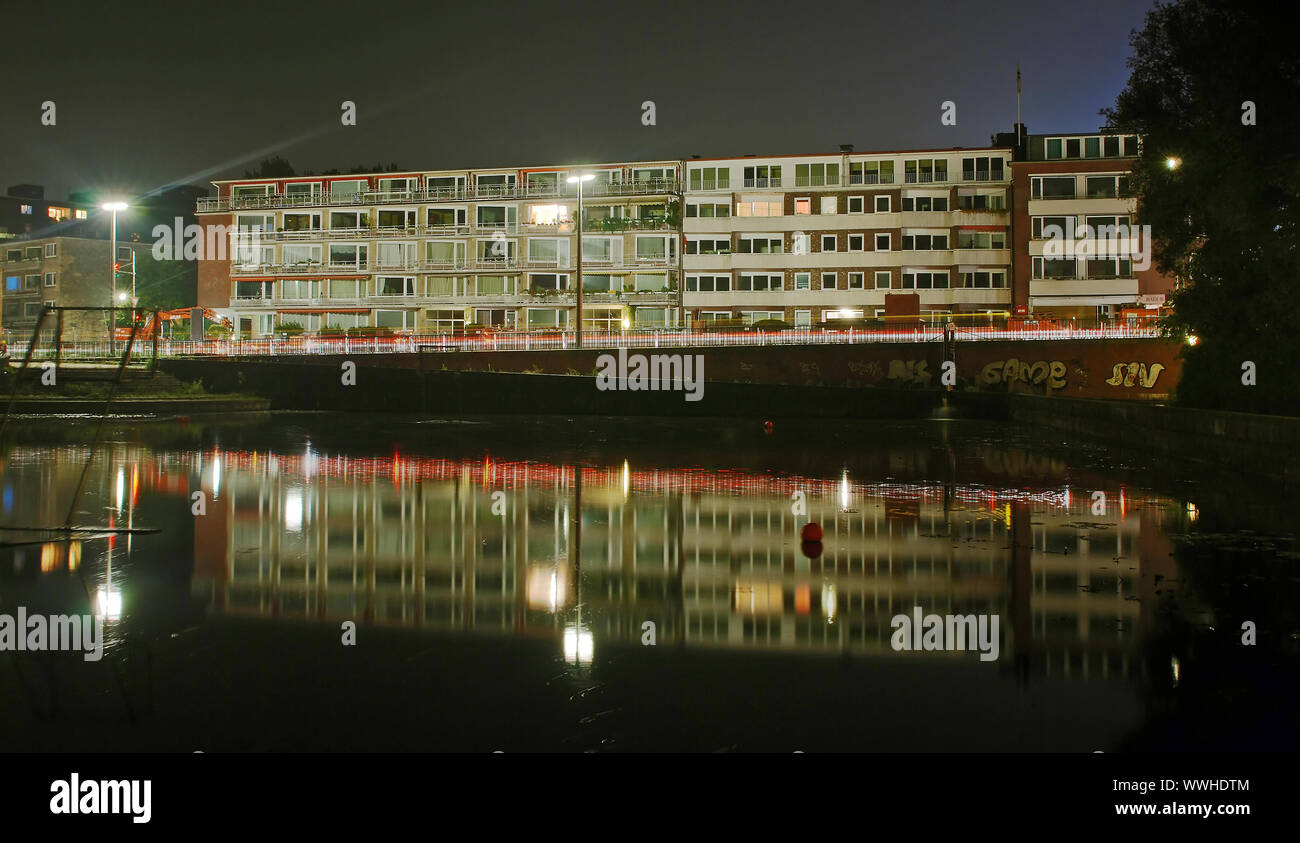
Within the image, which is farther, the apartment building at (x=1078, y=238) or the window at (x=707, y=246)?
the window at (x=707, y=246)

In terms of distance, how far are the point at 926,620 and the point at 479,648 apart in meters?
3.87

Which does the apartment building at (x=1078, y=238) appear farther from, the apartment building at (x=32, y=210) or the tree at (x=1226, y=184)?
the apartment building at (x=32, y=210)

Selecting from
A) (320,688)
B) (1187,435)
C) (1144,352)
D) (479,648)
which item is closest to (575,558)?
(479,648)

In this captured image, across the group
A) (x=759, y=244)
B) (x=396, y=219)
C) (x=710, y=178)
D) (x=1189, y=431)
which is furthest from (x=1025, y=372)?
(x=396, y=219)

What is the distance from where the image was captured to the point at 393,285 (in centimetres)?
8731

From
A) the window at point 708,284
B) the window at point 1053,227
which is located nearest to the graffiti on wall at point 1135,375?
the window at point 1053,227

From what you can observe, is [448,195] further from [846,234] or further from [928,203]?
[928,203]

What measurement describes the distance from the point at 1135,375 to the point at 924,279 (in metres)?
28.4

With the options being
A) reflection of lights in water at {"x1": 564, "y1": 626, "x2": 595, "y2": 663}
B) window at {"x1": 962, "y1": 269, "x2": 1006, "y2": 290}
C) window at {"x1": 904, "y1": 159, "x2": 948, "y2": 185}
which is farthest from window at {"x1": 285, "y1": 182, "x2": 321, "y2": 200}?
reflection of lights in water at {"x1": 564, "y1": 626, "x2": 595, "y2": 663}

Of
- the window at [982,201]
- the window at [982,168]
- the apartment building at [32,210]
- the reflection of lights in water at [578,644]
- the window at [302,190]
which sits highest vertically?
the apartment building at [32,210]

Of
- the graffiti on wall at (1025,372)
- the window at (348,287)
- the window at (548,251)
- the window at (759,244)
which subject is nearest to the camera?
the graffiti on wall at (1025,372)

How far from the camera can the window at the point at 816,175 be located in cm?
7994

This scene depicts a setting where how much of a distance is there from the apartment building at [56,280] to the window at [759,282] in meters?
55.4
